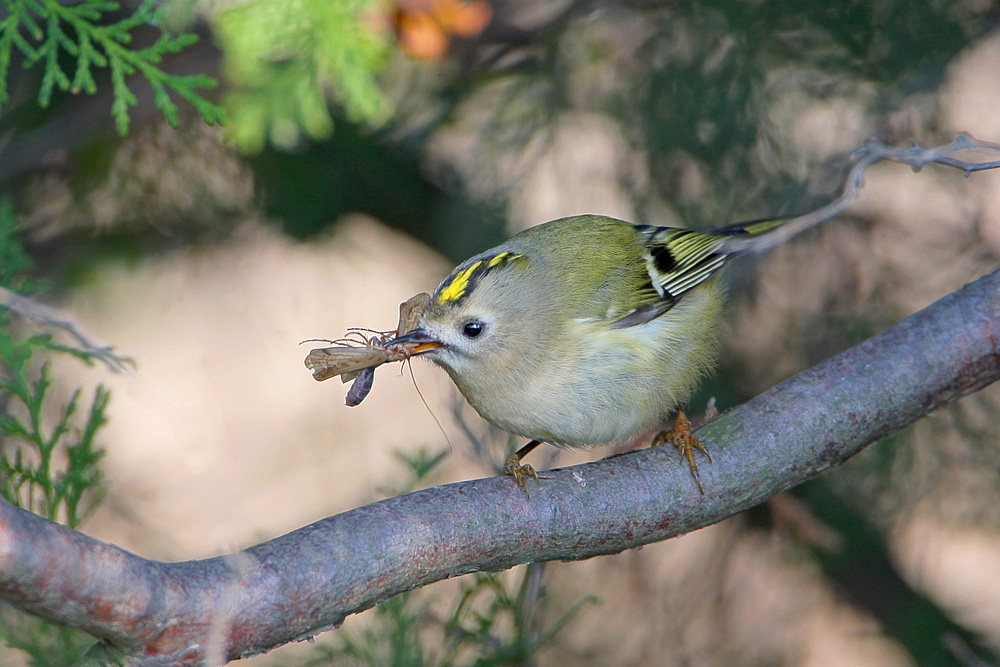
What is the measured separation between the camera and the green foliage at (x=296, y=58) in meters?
2.00

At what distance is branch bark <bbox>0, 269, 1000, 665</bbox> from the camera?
4.37 ft

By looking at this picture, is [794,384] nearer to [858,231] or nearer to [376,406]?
[858,231]

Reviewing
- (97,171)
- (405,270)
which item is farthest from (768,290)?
(97,171)

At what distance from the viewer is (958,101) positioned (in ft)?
9.48

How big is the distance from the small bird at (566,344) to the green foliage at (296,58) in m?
0.52

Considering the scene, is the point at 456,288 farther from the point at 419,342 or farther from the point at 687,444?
the point at 687,444

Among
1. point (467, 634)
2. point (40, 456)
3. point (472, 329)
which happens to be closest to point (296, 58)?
point (472, 329)

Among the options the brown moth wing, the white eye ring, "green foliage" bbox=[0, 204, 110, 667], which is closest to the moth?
the brown moth wing

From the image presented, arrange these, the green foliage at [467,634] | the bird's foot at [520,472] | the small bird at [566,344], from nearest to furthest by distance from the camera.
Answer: the bird's foot at [520,472], the small bird at [566,344], the green foliage at [467,634]

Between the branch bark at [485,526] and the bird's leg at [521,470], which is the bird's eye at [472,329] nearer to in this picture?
the bird's leg at [521,470]

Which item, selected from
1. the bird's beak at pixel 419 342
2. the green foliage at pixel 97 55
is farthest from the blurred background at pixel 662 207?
the green foliage at pixel 97 55

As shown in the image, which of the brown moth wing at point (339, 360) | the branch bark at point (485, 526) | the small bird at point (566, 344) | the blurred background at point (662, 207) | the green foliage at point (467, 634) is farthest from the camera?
the blurred background at point (662, 207)

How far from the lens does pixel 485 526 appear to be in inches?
69.4

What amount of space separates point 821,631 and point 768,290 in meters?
1.25
